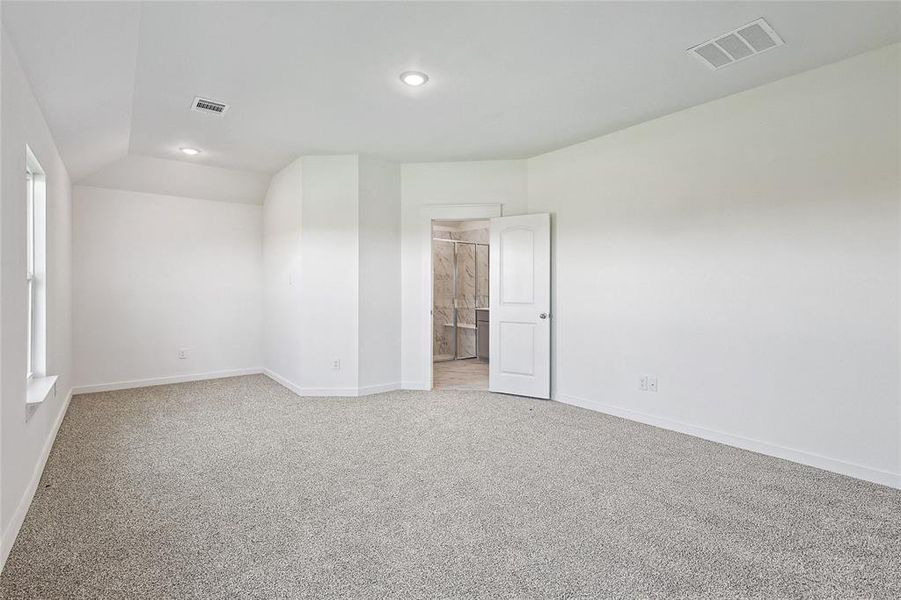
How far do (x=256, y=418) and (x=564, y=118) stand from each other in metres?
3.55

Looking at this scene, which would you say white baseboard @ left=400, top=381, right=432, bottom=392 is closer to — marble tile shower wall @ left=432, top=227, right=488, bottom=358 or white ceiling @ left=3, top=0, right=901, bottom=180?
white ceiling @ left=3, top=0, right=901, bottom=180

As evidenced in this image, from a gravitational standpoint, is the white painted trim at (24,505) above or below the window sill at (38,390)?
below

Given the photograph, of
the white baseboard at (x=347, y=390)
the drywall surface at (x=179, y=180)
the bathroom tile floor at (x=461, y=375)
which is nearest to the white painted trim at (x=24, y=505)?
the white baseboard at (x=347, y=390)

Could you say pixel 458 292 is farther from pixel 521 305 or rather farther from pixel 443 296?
pixel 521 305

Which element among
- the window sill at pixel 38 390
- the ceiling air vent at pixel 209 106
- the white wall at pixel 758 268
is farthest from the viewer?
the ceiling air vent at pixel 209 106

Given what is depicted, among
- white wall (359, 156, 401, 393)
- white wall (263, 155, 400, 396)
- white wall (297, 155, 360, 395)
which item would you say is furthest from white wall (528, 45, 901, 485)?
white wall (297, 155, 360, 395)

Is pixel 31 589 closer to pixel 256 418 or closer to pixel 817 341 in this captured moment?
pixel 256 418

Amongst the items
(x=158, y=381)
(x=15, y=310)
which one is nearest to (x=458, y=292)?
(x=158, y=381)

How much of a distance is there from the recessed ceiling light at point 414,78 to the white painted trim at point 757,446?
3.06 metres

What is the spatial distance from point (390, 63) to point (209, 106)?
1550 mm

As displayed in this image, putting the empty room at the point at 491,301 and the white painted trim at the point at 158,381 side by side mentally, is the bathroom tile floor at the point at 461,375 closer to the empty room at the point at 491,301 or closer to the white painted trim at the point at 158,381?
the empty room at the point at 491,301

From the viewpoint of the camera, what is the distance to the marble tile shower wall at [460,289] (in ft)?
25.9

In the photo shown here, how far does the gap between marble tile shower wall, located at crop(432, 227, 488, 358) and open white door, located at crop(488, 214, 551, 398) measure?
278 centimetres

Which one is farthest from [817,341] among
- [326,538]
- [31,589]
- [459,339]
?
[459,339]
